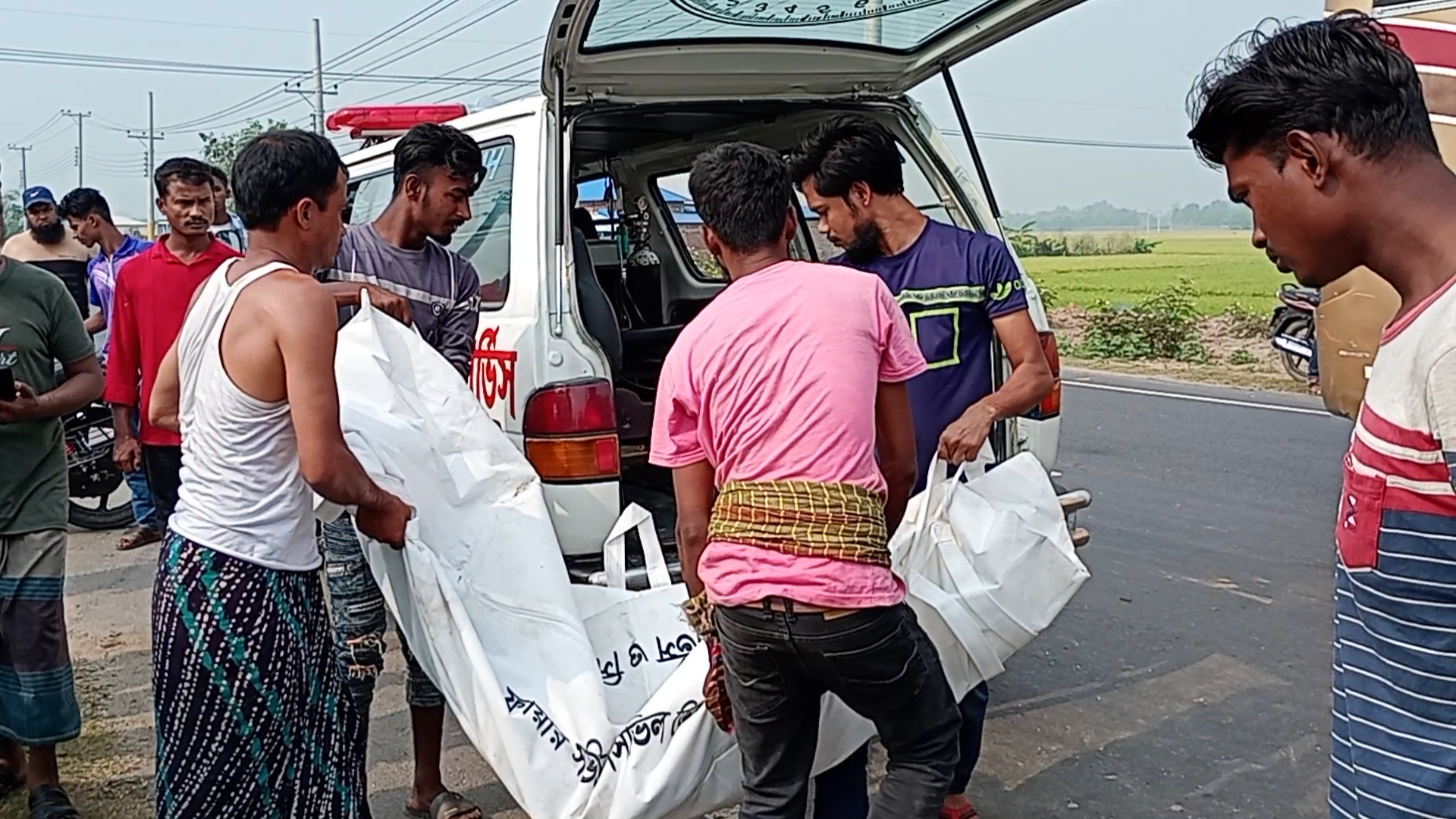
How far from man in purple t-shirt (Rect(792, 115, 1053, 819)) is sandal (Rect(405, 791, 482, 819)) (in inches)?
38.5

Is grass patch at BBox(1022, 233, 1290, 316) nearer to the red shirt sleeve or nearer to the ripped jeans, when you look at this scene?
the red shirt sleeve

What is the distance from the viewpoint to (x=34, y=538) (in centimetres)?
333

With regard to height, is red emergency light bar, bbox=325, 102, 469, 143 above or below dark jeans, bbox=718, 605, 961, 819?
above

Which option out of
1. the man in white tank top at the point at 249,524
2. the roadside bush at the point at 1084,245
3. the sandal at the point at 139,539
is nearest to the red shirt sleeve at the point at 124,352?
the man in white tank top at the point at 249,524

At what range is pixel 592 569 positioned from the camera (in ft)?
10.7

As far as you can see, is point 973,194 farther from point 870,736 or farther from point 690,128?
point 870,736

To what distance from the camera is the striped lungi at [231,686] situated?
245 centimetres

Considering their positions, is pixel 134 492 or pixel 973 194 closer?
pixel 973 194

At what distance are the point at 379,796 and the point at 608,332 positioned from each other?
1.52 meters

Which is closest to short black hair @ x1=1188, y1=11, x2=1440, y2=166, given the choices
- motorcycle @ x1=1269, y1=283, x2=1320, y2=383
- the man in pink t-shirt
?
the man in pink t-shirt

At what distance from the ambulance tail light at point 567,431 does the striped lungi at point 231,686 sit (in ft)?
2.73

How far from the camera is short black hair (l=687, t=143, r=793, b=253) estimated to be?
2.32 m

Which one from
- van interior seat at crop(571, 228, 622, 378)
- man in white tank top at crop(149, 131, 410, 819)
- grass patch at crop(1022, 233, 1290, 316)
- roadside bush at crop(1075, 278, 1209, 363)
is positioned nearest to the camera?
man in white tank top at crop(149, 131, 410, 819)

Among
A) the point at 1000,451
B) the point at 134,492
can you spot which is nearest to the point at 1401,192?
the point at 1000,451
